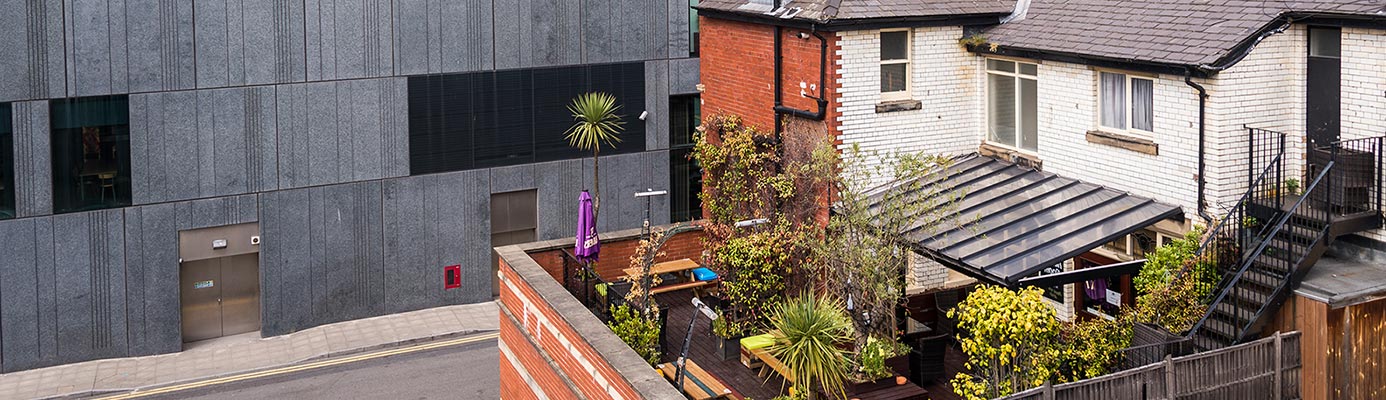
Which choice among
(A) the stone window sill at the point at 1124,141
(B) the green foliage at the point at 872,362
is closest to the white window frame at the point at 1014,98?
(A) the stone window sill at the point at 1124,141

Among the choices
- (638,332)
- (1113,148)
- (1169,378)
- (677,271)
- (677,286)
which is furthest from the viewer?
(677,271)

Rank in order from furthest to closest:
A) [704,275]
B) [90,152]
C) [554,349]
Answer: [90,152] < [704,275] < [554,349]

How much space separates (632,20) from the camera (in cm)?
3294

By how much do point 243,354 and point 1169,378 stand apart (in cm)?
2115

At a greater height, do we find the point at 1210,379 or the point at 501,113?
the point at 501,113

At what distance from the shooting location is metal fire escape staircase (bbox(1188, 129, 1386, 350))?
47.5 feet

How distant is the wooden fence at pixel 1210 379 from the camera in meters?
13.4

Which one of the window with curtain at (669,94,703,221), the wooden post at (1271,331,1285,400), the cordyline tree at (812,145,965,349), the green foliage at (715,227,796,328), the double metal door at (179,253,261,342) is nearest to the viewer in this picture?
the wooden post at (1271,331,1285,400)

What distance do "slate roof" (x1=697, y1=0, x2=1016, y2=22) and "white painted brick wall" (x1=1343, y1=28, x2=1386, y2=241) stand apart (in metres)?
5.55

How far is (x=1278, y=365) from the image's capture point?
46.1 ft

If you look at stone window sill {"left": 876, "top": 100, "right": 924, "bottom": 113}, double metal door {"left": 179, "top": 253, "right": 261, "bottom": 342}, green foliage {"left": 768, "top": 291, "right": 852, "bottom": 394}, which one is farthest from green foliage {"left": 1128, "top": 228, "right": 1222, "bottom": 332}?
double metal door {"left": 179, "top": 253, "right": 261, "bottom": 342}

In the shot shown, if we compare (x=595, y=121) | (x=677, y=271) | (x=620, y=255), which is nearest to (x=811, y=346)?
(x=620, y=255)

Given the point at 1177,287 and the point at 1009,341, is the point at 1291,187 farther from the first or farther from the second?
the point at 1009,341

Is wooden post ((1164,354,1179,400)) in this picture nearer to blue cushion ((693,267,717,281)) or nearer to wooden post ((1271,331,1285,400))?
wooden post ((1271,331,1285,400))
